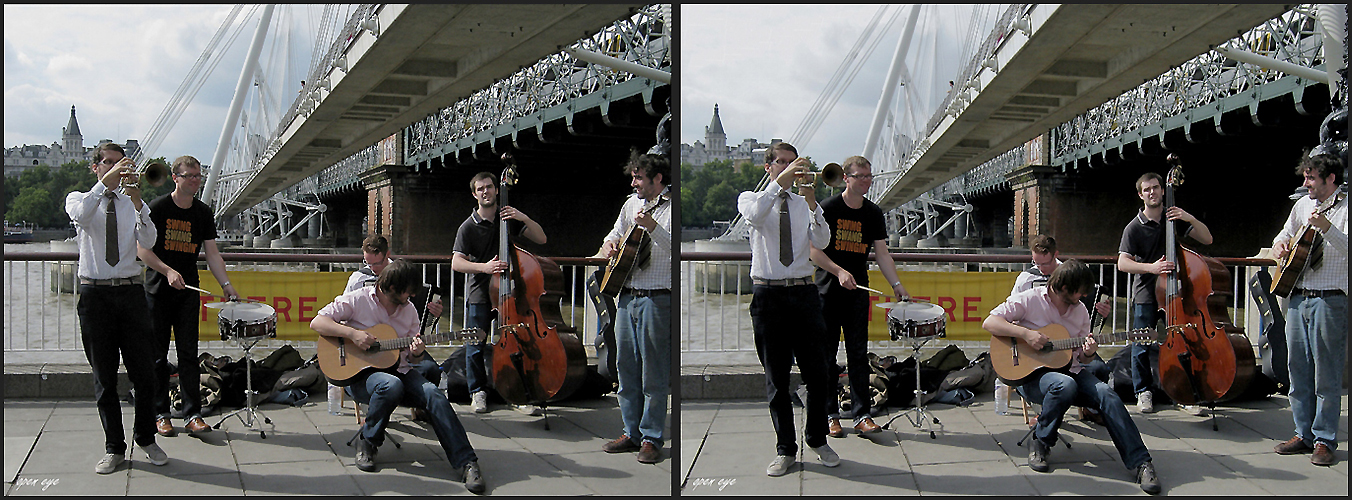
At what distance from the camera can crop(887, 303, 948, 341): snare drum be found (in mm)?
4387

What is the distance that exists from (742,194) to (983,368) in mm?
2482

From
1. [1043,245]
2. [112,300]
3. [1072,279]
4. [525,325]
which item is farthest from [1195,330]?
[112,300]

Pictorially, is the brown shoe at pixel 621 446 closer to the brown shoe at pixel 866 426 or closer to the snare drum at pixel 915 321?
the brown shoe at pixel 866 426

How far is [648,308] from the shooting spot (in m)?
4.27

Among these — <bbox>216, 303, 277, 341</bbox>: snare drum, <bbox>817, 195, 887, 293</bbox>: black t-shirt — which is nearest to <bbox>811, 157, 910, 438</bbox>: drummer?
<bbox>817, 195, 887, 293</bbox>: black t-shirt

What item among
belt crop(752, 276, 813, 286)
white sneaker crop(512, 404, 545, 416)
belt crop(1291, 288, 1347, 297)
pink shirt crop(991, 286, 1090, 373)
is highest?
belt crop(752, 276, 813, 286)

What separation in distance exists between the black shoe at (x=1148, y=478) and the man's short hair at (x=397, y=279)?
11.1 ft

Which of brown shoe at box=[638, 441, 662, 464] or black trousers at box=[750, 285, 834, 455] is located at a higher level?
black trousers at box=[750, 285, 834, 455]

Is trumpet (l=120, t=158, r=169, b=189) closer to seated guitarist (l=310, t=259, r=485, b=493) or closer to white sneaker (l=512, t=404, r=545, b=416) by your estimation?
seated guitarist (l=310, t=259, r=485, b=493)

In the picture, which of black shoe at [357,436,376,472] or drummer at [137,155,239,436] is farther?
drummer at [137,155,239,436]

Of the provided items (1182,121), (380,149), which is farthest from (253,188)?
(1182,121)

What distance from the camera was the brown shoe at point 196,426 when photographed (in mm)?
4438

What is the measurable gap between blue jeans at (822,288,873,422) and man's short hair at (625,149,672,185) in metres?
1.11

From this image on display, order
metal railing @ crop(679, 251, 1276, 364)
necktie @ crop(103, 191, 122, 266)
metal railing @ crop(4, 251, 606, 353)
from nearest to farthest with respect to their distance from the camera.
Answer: necktie @ crop(103, 191, 122, 266)
metal railing @ crop(4, 251, 606, 353)
metal railing @ crop(679, 251, 1276, 364)
